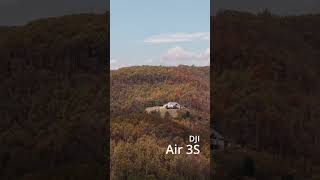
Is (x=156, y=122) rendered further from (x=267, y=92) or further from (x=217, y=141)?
(x=267, y=92)

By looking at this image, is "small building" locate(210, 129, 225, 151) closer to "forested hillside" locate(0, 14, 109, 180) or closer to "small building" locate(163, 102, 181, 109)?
"small building" locate(163, 102, 181, 109)

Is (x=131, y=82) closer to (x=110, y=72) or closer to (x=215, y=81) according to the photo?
(x=110, y=72)

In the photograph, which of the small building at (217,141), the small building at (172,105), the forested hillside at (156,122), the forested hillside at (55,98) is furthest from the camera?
the small building at (172,105)

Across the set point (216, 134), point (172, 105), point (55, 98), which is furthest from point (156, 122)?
point (55, 98)

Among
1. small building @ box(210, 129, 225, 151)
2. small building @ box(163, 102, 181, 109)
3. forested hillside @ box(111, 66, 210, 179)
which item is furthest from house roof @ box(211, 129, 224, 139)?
small building @ box(163, 102, 181, 109)

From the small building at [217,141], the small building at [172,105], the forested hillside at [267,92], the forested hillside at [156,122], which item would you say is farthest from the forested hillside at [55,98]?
the forested hillside at [267,92]

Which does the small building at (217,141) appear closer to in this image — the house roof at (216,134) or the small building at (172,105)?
the house roof at (216,134)
